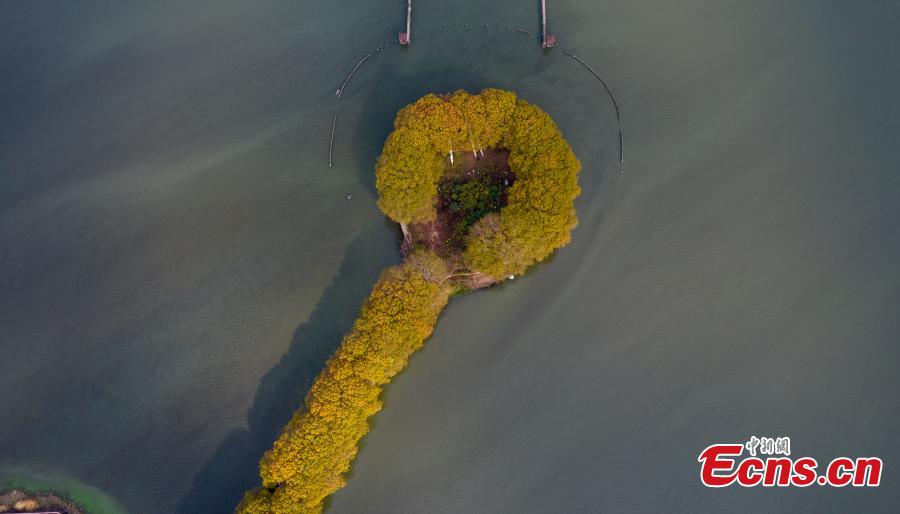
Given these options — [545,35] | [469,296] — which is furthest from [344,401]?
[545,35]

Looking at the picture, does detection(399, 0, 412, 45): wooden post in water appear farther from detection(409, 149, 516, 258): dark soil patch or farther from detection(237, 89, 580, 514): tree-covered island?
detection(409, 149, 516, 258): dark soil patch

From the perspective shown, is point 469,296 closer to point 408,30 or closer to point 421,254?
point 421,254

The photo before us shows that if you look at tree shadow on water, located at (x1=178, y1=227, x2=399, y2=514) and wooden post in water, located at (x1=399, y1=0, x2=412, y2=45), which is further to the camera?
wooden post in water, located at (x1=399, y1=0, x2=412, y2=45)

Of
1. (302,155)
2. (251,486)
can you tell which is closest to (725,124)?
(302,155)

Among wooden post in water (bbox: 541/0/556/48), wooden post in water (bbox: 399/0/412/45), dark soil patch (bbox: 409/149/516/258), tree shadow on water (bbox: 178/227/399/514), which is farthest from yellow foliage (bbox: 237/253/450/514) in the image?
wooden post in water (bbox: 541/0/556/48)

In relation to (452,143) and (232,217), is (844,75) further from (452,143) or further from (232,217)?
(232,217)

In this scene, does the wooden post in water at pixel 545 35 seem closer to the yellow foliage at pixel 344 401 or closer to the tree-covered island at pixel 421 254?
the tree-covered island at pixel 421 254

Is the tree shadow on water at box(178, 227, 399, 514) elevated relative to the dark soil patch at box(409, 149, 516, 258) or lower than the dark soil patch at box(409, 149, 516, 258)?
lower
